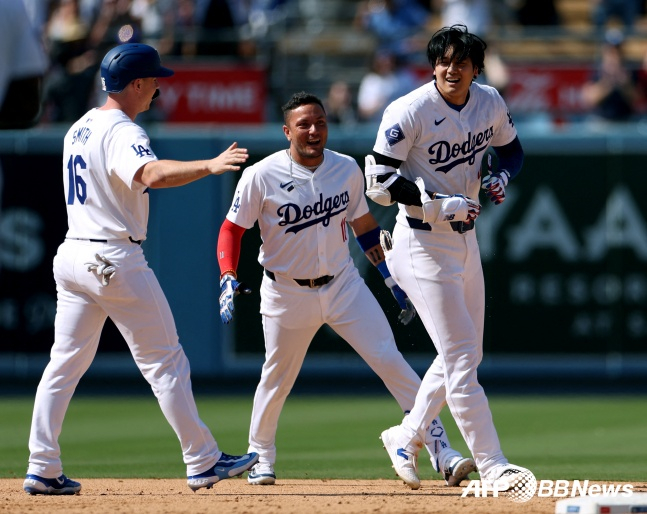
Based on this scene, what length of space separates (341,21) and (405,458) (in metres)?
10.0

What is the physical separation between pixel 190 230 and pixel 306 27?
4.00m

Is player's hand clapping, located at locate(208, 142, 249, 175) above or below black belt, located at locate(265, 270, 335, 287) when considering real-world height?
above

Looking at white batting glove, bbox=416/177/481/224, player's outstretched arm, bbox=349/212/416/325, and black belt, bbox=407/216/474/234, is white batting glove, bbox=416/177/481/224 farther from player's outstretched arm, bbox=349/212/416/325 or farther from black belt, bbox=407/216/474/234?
player's outstretched arm, bbox=349/212/416/325

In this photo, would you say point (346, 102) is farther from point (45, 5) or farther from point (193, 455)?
point (193, 455)

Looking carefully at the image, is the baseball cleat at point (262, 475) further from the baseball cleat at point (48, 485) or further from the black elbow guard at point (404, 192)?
the black elbow guard at point (404, 192)

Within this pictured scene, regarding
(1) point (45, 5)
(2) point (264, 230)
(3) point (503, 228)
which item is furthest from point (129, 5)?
(2) point (264, 230)

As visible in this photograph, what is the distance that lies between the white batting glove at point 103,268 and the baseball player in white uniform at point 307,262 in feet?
2.45

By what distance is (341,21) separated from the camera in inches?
631

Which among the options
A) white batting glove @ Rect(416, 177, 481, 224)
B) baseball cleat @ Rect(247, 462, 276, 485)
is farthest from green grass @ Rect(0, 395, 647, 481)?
white batting glove @ Rect(416, 177, 481, 224)

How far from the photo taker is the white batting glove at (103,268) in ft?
20.6

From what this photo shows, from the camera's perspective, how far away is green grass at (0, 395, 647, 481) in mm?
8102

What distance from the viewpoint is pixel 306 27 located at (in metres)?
15.5

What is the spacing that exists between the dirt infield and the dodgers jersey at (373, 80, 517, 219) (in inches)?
58.9

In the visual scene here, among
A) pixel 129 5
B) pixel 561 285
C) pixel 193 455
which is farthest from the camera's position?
pixel 129 5
